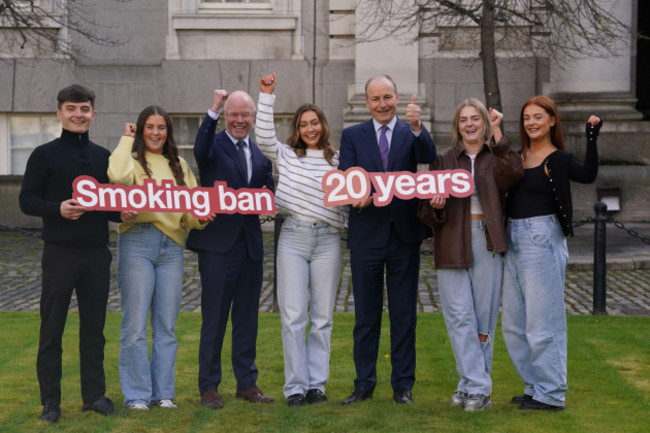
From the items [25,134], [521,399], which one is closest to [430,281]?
[521,399]

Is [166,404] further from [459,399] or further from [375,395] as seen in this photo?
[459,399]

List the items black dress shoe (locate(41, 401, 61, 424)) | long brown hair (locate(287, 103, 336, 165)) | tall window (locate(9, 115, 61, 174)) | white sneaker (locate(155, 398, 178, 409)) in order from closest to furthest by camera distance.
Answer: black dress shoe (locate(41, 401, 61, 424)) < white sneaker (locate(155, 398, 178, 409)) < long brown hair (locate(287, 103, 336, 165)) < tall window (locate(9, 115, 61, 174))

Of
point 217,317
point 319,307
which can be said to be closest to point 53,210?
point 217,317

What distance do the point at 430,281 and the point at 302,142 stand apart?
6.11m

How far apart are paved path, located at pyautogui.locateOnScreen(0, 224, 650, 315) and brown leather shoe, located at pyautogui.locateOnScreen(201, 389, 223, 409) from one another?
13.5 ft

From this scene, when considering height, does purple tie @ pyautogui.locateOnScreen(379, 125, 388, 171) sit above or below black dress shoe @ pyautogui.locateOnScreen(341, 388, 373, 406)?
above

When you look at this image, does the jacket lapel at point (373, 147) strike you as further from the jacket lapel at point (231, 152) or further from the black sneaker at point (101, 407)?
the black sneaker at point (101, 407)

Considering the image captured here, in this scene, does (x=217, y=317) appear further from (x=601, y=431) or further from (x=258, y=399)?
(x=601, y=431)

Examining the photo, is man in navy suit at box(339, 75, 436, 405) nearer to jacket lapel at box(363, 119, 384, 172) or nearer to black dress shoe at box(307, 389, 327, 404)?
jacket lapel at box(363, 119, 384, 172)

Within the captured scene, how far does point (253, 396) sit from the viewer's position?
6.83 meters

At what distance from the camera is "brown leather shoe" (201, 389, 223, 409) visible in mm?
6613

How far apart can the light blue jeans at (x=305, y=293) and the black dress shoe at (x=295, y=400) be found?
0.02 meters

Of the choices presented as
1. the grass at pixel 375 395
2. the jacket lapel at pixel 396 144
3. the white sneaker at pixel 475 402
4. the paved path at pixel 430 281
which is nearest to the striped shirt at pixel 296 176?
the jacket lapel at pixel 396 144

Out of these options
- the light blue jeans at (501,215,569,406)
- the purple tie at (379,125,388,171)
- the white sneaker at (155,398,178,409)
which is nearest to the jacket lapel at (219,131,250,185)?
the purple tie at (379,125,388,171)
